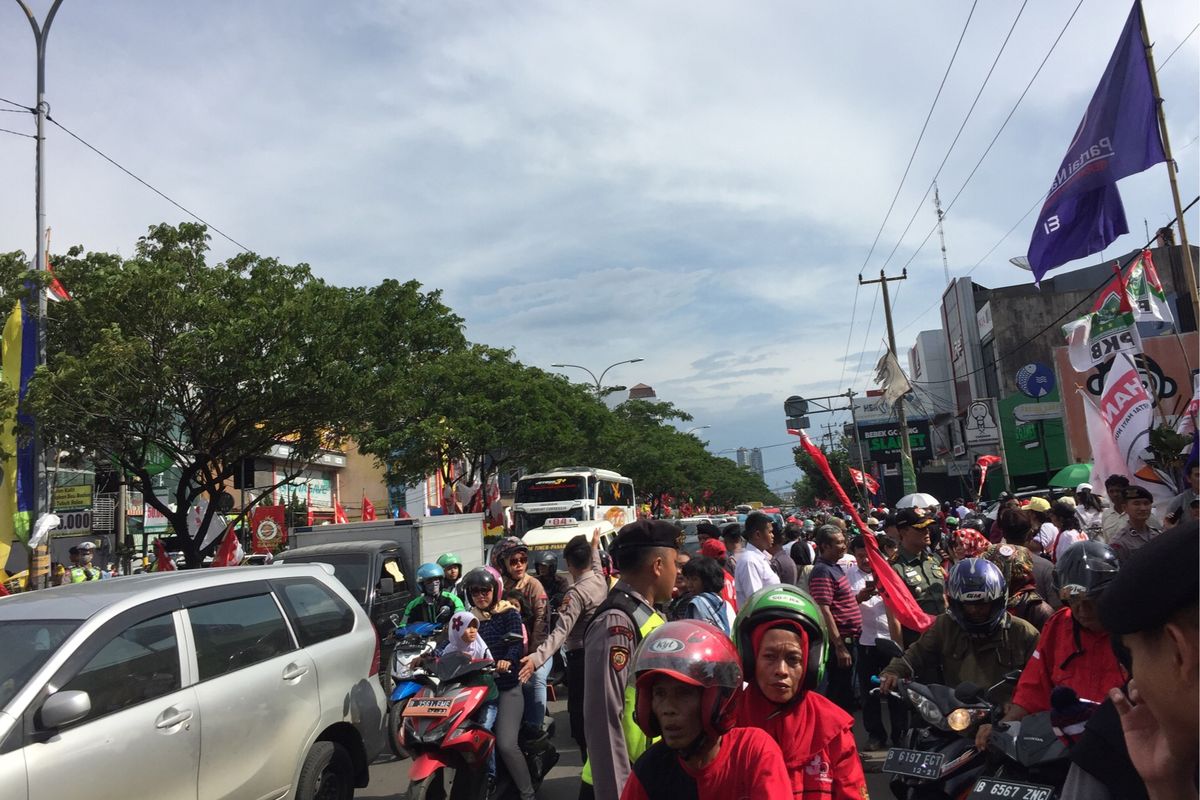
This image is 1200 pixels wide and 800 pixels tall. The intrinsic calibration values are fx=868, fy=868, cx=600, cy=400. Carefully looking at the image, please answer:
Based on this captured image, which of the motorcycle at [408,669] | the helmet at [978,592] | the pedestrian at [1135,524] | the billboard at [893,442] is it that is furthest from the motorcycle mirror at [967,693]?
the billboard at [893,442]

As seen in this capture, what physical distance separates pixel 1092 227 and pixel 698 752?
9.36 m

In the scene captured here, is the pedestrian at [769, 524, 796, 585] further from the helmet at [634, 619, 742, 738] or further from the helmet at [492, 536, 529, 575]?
the helmet at [634, 619, 742, 738]

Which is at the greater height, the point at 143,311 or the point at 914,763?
the point at 143,311

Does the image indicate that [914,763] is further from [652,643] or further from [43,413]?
[43,413]

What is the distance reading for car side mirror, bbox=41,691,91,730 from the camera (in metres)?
3.37

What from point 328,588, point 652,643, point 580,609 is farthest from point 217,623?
point 652,643

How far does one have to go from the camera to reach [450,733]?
4891mm

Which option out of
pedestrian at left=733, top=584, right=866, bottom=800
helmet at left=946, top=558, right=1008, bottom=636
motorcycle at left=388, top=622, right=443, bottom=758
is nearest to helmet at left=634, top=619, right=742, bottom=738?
pedestrian at left=733, top=584, right=866, bottom=800

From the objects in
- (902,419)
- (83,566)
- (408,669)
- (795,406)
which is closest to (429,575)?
(408,669)

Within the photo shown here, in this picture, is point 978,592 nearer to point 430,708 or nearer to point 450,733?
point 450,733

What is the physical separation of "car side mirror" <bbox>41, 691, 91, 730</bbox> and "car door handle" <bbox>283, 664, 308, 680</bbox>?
4.57ft

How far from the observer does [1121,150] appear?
9172mm

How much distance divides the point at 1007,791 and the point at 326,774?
378 centimetres

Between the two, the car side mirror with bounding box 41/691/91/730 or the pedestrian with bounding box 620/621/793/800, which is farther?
the car side mirror with bounding box 41/691/91/730
